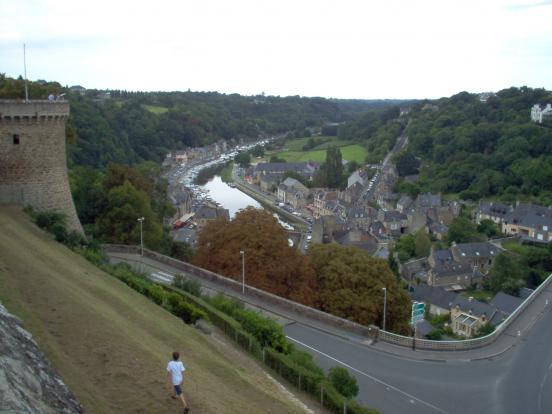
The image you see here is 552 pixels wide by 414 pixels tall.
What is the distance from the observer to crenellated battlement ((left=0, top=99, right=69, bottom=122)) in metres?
17.6

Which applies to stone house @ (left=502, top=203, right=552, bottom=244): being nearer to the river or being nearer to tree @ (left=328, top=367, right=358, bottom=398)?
the river

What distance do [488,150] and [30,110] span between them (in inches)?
3199

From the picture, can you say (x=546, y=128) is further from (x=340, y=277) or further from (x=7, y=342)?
(x=7, y=342)

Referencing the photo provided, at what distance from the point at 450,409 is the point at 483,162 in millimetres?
72514

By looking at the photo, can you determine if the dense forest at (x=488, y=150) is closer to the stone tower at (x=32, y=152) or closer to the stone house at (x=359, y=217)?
the stone house at (x=359, y=217)

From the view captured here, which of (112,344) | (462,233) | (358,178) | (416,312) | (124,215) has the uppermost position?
(112,344)

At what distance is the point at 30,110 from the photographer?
1803 centimetres

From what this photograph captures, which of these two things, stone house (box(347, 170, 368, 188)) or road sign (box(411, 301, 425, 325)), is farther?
stone house (box(347, 170, 368, 188))

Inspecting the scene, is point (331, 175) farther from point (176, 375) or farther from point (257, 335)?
point (176, 375)

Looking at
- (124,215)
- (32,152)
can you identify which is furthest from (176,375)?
(124,215)

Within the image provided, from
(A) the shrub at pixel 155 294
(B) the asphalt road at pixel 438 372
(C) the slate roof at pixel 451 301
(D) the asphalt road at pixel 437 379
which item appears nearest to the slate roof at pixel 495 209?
(C) the slate roof at pixel 451 301

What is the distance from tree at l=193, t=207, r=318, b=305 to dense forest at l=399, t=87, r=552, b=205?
52319 millimetres

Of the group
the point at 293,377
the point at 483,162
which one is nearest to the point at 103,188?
the point at 293,377

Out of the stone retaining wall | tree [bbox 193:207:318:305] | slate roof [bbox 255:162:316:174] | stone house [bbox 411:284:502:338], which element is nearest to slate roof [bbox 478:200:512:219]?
stone house [bbox 411:284:502:338]
